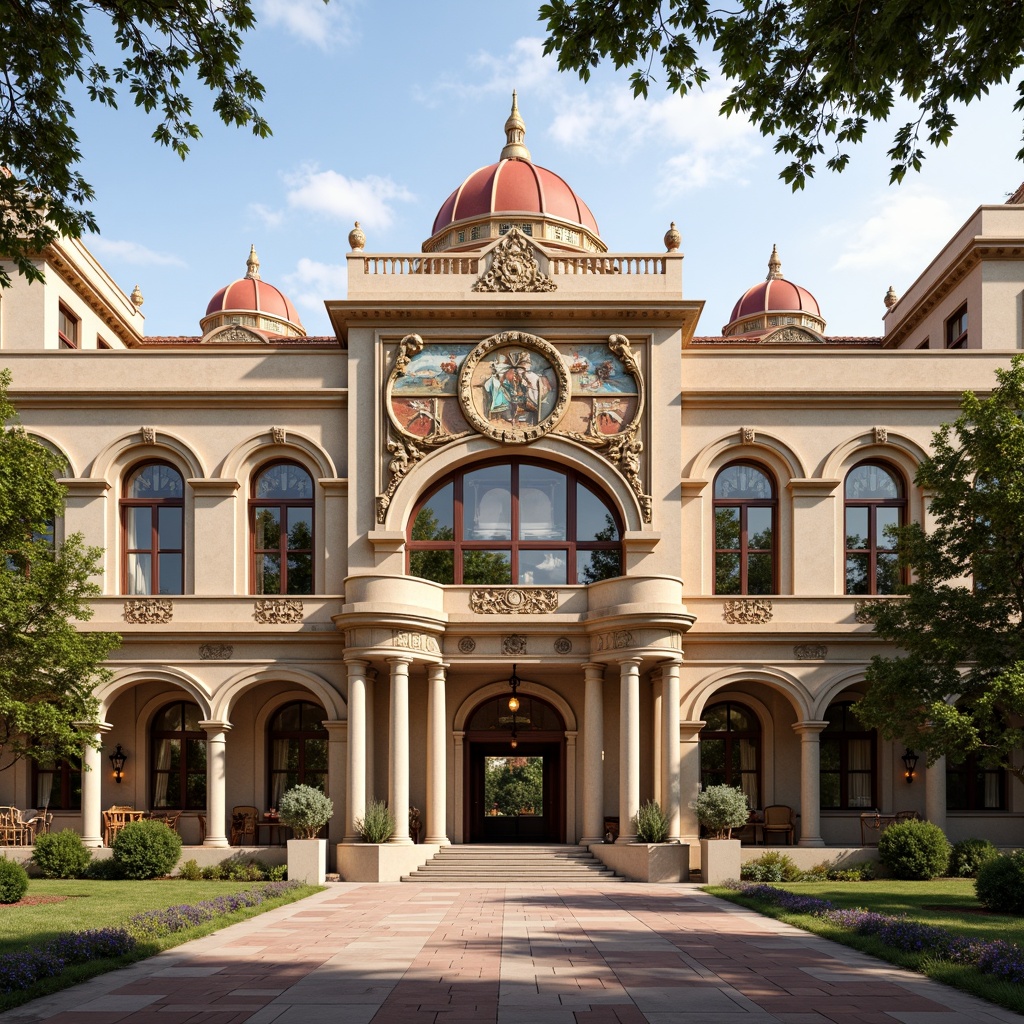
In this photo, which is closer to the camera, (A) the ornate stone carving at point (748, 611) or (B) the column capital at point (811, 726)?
(B) the column capital at point (811, 726)

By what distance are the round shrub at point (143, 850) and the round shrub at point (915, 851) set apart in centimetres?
1551

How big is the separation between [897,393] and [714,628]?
7415mm

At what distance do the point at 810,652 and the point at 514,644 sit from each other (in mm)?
7105

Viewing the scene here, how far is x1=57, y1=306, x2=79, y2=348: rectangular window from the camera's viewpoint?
31116 mm

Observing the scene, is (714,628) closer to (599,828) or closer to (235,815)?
(599,828)

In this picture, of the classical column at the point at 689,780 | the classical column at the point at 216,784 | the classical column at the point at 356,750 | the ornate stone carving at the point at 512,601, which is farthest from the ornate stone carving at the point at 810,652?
the classical column at the point at 216,784

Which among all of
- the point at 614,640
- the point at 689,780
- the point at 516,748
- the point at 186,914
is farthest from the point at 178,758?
the point at 186,914

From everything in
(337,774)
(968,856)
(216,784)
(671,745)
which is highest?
(671,745)

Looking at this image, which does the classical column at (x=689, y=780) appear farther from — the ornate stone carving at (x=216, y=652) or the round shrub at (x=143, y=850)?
the round shrub at (x=143, y=850)

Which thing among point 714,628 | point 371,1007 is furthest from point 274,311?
point 371,1007

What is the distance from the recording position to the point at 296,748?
94.3ft

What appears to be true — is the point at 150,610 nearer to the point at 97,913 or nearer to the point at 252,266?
the point at 97,913

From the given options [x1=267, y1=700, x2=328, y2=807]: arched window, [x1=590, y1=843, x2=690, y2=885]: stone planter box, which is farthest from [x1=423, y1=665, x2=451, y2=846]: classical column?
[x1=590, y1=843, x2=690, y2=885]: stone planter box

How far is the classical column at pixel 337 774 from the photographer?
2705 centimetres
